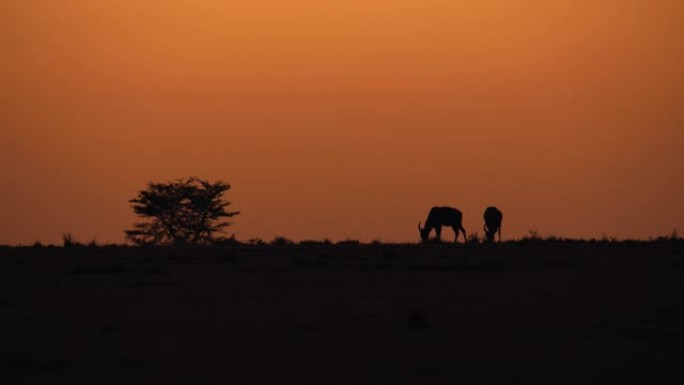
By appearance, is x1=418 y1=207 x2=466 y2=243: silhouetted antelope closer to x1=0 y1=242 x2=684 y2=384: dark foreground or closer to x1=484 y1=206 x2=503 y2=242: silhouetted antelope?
x1=484 y1=206 x2=503 y2=242: silhouetted antelope

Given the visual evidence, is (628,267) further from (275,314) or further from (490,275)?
(275,314)

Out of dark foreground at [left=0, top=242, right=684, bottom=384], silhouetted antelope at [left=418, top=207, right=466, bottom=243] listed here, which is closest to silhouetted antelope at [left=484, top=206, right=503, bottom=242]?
silhouetted antelope at [left=418, top=207, right=466, bottom=243]

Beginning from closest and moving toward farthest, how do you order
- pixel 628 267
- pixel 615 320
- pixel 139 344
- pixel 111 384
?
pixel 111 384, pixel 139 344, pixel 615 320, pixel 628 267

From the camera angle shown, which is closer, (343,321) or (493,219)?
(343,321)

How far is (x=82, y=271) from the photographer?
23141 millimetres

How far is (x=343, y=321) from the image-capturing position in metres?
15.6

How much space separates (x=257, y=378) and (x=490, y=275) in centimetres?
1134

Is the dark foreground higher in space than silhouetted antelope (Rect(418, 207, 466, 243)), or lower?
lower

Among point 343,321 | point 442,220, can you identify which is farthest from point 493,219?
point 343,321

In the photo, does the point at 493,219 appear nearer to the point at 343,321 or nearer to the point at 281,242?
the point at 281,242

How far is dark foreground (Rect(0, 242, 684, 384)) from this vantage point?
12.0 m

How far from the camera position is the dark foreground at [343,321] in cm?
1199

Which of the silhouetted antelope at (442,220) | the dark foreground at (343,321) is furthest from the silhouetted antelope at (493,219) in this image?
the dark foreground at (343,321)

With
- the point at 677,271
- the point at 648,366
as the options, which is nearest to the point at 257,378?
the point at 648,366
